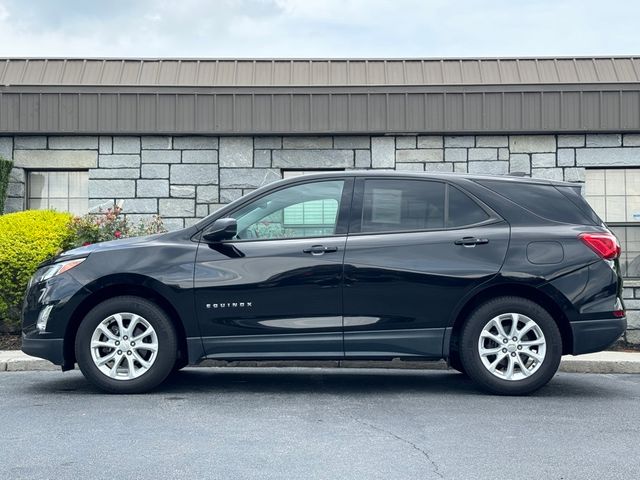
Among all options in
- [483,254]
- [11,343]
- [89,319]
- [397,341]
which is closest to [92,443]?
[89,319]

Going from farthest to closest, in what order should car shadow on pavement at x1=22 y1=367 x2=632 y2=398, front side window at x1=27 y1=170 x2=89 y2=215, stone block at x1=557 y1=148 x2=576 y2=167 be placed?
front side window at x1=27 y1=170 x2=89 y2=215, stone block at x1=557 y1=148 x2=576 y2=167, car shadow on pavement at x1=22 y1=367 x2=632 y2=398

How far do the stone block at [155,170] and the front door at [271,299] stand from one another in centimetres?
528

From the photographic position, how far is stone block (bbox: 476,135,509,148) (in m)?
12.0

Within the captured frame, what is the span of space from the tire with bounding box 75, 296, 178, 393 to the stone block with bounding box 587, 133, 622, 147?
7.21 m

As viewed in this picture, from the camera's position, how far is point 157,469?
468 centimetres

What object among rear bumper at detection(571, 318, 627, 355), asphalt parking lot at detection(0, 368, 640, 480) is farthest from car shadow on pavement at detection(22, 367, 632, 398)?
→ rear bumper at detection(571, 318, 627, 355)

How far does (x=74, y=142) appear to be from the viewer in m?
12.1

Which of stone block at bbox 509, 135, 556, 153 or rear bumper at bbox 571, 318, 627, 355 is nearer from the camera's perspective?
rear bumper at bbox 571, 318, 627, 355

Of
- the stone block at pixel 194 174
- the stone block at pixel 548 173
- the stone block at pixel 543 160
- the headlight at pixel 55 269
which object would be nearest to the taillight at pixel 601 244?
the headlight at pixel 55 269

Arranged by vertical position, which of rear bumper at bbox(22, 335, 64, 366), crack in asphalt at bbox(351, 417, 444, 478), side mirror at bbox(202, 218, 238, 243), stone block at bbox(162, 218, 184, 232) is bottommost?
crack in asphalt at bbox(351, 417, 444, 478)

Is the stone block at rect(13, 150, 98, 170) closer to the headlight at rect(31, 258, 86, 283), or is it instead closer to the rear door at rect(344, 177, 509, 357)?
the headlight at rect(31, 258, 86, 283)

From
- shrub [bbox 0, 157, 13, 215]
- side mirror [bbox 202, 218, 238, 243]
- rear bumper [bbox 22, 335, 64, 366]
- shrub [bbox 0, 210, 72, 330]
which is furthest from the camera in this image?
shrub [bbox 0, 157, 13, 215]

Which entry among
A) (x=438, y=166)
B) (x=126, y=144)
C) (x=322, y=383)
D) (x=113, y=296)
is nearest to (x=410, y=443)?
(x=322, y=383)

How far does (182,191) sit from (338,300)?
5.61m
